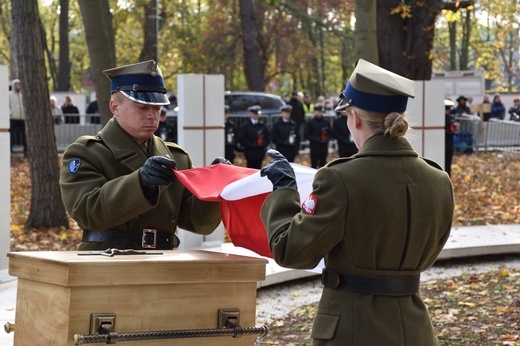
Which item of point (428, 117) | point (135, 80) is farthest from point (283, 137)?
point (135, 80)

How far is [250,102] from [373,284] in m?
30.1

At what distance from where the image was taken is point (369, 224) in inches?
171

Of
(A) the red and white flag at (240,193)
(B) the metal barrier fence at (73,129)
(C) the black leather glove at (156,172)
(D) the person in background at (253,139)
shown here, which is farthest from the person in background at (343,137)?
(C) the black leather glove at (156,172)

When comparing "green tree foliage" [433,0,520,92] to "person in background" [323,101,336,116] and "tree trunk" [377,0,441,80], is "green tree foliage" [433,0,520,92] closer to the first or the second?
"person in background" [323,101,336,116]

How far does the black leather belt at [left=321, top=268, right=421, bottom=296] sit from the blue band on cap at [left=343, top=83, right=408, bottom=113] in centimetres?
72

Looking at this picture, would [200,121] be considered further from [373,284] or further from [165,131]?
[165,131]

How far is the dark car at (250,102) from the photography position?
3425 centimetres

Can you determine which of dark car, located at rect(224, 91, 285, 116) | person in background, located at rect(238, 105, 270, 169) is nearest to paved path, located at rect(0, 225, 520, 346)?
person in background, located at rect(238, 105, 270, 169)

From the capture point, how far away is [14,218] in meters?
17.5

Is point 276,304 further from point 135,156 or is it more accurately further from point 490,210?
point 490,210

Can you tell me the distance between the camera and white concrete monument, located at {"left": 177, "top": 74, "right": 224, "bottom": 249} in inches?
556

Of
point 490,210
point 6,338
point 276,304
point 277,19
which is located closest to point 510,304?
point 276,304

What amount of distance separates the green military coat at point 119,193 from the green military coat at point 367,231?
99cm

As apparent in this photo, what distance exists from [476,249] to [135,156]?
878 centimetres
